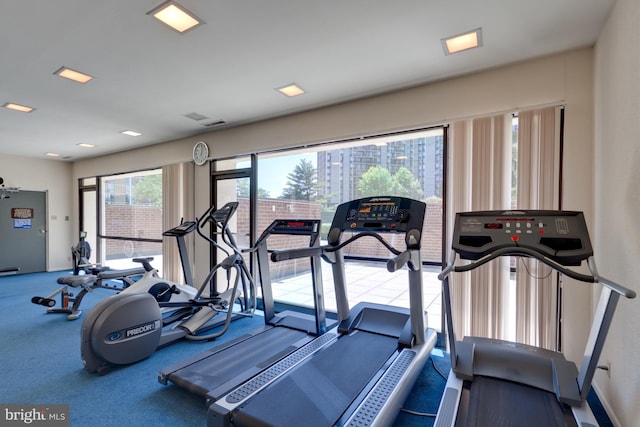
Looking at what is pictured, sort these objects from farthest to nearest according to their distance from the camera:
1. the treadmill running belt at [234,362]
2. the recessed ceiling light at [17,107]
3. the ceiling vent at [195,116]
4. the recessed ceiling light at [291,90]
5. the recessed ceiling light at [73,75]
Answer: the ceiling vent at [195,116], the recessed ceiling light at [17,107], the recessed ceiling light at [291,90], the recessed ceiling light at [73,75], the treadmill running belt at [234,362]

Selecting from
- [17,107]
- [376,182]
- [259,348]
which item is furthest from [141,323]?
[17,107]

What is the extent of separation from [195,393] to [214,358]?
40 cm

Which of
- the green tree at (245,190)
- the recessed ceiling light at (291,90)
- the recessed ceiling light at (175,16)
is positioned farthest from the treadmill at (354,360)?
the green tree at (245,190)

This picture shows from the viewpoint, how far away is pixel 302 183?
487 centimetres

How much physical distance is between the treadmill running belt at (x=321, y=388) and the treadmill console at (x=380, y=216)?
94 cm

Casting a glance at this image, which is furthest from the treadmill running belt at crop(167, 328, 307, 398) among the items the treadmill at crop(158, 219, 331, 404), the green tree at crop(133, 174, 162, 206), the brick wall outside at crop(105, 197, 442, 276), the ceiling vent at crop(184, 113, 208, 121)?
the green tree at crop(133, 174, 162, 206)

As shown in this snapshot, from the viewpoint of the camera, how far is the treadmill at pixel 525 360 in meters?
1.69

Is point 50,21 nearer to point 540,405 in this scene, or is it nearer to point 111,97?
point 111,97

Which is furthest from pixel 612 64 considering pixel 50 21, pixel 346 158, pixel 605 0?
pixel 50 21

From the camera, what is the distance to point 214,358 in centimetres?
267

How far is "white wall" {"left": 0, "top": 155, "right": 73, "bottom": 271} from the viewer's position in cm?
725

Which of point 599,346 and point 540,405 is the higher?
point 599,346

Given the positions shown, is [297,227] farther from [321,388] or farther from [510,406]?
[510,406]
